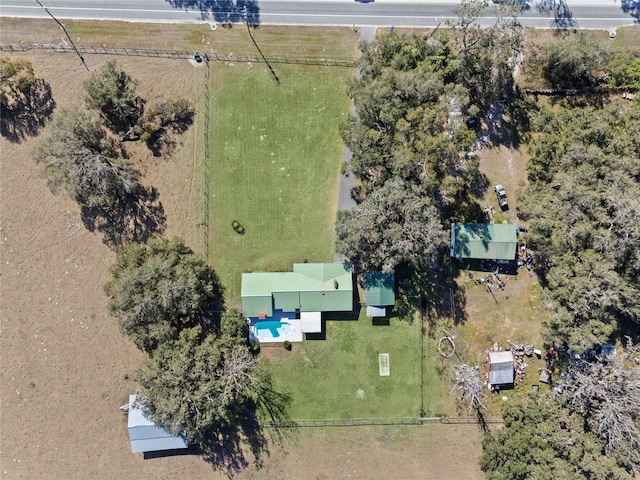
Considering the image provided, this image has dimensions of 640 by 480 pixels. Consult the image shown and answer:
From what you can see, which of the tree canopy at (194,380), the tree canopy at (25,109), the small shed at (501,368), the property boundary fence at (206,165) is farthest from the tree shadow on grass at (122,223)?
the small shed at (501,368)

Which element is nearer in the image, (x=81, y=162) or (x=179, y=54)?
(x=81, y=162)

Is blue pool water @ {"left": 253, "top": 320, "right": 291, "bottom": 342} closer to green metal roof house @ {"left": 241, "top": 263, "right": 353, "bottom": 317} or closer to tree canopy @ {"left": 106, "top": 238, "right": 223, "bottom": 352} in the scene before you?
green metal roof house @ {"left": 241, "top": 263, "right": 353, "bottom": 317}

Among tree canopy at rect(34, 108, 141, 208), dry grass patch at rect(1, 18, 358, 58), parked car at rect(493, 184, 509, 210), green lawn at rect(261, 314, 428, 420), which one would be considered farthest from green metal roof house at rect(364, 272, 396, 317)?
tree canopy at rect(34, 108, 141, 208)

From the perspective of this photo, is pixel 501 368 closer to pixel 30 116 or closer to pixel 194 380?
pixel 194 380

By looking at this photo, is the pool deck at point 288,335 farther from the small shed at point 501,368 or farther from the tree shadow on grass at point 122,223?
the small shed at point 501,368

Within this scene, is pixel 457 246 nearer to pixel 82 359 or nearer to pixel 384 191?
pixel 384 191

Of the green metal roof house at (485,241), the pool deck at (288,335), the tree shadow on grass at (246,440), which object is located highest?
the green metal roof house at (485,241)

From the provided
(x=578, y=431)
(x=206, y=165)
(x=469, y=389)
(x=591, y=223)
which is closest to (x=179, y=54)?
(x=206, y=165)

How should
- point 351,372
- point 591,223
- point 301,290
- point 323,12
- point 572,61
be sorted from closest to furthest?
point 591,223
point 572,61
point 301,290
point 351,372
point 323,12
